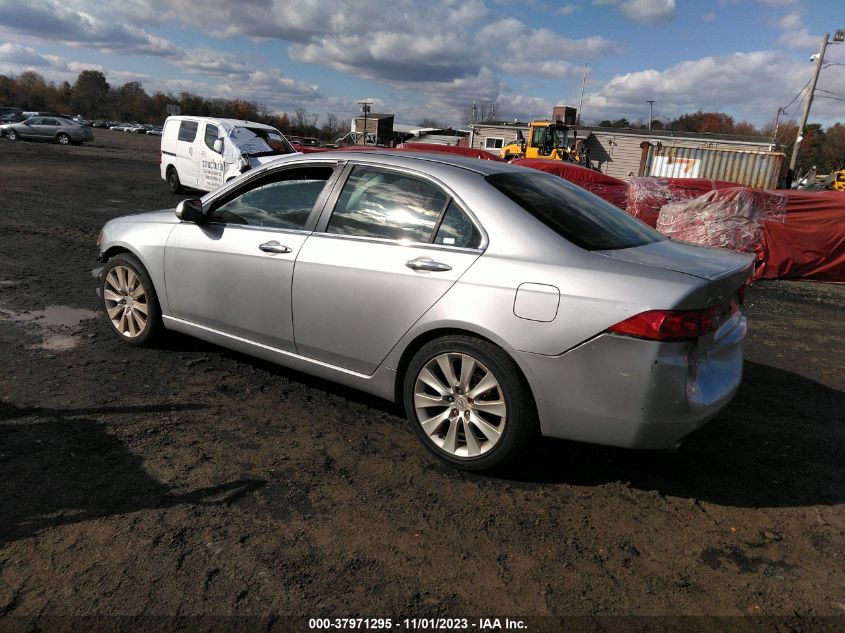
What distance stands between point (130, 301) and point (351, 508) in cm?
Answer: 283

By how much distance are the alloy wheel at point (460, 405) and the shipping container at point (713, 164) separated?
77.8 feet

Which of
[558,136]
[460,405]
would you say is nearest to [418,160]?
[460,405]

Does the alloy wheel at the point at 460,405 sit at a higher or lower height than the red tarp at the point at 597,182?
lower

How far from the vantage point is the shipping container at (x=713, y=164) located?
24.1 metres

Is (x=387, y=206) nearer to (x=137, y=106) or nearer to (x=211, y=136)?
(x=211, y=136)

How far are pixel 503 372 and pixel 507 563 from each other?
0.87 m

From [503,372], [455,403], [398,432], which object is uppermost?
[503,372]

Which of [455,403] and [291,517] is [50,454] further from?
[455,403]

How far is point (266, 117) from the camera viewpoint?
10844cm

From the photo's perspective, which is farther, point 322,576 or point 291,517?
point 291,517

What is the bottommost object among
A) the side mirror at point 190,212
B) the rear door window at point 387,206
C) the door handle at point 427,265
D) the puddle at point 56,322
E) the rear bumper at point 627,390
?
the puddle at point 56,322

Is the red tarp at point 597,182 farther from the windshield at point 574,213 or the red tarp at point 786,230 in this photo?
the windshield at point 574,213

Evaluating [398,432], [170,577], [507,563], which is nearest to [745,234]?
[398,432]

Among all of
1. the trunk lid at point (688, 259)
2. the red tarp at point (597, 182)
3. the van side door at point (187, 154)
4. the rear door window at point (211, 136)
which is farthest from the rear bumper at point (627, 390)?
the van side door at point (187, 154)
